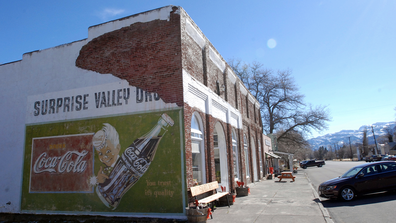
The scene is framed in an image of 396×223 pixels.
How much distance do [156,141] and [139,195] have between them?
191cm

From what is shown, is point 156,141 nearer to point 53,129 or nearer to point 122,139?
point 122,139

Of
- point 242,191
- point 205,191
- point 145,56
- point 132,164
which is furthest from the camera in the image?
point 242,191

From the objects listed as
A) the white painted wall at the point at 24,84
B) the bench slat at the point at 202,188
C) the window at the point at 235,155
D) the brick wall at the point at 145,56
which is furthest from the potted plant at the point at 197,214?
the window at the point at 235,155

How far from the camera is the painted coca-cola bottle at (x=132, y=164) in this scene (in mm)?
9242

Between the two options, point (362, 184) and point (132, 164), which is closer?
point (132, 164)

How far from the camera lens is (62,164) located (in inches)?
416

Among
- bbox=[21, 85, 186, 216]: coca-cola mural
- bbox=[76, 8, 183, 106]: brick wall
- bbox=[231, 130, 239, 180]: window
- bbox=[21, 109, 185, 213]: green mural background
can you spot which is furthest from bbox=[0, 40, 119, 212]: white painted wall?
bbox=[231, 130, 239, 180]: window

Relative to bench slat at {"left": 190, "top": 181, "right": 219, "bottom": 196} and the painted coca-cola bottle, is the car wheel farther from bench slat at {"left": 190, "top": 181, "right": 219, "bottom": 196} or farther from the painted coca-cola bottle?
the painted coca-cola bottle

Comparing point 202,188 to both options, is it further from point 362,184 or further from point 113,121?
point 362,184

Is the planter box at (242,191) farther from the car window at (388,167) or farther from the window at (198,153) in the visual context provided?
the car window at (388,167)

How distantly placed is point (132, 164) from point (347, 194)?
843cm

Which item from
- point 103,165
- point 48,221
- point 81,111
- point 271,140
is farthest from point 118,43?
point 271,140

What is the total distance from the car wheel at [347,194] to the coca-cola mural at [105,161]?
21.5 ft

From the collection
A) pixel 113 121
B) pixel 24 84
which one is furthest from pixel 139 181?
pixel 24 84
